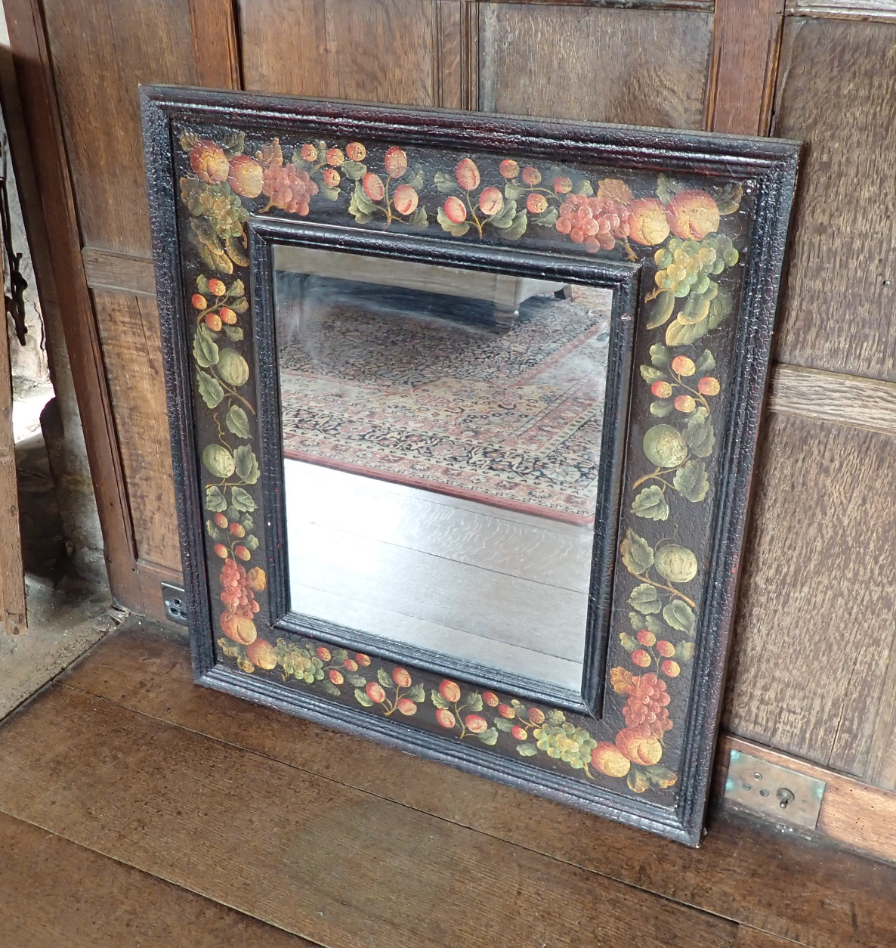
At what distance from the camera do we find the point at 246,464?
171 centimetres

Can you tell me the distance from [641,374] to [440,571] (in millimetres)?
554

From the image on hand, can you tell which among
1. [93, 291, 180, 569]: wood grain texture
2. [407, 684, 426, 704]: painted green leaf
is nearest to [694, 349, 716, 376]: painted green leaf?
[407, 684, 426, 704]: painted green leaf

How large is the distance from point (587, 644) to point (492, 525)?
0.81 feet

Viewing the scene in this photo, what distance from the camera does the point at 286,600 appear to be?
181cm

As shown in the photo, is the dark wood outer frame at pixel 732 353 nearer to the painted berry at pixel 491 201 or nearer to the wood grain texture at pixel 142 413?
the painted berry at pixel 491 201

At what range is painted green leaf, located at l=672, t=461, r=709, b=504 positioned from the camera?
1.38 metres

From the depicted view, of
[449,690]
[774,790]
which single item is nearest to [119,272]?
[449,690]

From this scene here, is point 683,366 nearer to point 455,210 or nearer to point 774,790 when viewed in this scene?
point 455,210

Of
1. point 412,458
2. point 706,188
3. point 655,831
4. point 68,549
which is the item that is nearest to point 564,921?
point 655,831

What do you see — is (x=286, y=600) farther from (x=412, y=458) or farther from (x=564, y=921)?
(x=564, y=921)

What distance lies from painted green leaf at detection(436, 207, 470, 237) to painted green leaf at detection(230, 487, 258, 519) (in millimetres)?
619

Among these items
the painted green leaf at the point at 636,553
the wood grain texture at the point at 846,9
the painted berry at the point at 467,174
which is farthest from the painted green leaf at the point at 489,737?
the wood grain texture at the point at 846,9

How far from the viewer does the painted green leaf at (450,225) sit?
1.38m

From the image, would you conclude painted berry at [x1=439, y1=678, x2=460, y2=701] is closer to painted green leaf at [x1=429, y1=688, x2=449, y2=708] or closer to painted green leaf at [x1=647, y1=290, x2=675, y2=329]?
painted green leaf at [x1=429, y1=688, x2=449, y2=708]
